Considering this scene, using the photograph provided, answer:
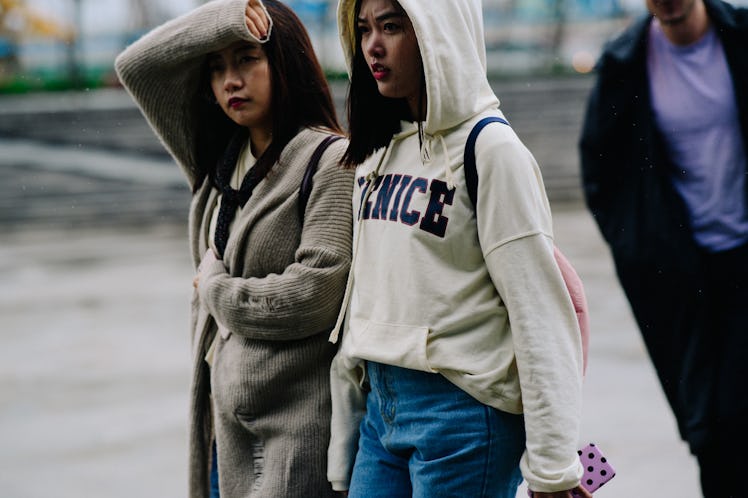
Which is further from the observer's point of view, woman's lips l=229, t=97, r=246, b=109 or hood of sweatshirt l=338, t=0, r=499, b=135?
woman's lips l=229, t=97, r=246, b=109

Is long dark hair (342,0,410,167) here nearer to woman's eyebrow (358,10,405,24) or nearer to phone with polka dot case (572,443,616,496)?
woman's eyebrow (358,10,405,24)

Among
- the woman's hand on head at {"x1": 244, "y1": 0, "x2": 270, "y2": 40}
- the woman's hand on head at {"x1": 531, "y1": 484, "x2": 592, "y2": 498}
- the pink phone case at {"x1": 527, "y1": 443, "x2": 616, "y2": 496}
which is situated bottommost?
the pink phone case at {"x1": 527, "y1": 443, "x2": 616, "y2": 496}

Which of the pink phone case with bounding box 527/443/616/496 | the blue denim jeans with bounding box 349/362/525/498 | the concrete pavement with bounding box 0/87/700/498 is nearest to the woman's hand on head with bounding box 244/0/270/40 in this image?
the blue denim jeans with bounding box 349/362/525/498

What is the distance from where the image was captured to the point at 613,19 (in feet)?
110

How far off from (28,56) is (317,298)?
26.7 meters

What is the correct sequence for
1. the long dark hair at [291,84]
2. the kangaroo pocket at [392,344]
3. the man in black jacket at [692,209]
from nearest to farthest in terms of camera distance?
the kangaroo pocket at [392,344] → the long dark hair at [291,84] → the man in black jacket at [692,209]

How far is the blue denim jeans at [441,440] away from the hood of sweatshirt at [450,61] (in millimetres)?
543

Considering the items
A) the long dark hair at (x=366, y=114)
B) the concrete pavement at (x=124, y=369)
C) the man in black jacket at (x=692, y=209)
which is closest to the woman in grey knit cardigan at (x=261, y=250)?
the long dark hair at (x=366, y=114)

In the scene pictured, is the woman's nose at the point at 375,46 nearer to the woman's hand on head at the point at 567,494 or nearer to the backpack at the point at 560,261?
the backpack at the point at 560,261

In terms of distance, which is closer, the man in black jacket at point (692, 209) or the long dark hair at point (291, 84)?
the long dark hair at point (291, 84)

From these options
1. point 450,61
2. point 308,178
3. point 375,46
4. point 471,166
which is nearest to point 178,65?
point 308,178

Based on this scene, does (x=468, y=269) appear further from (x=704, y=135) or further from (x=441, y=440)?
(x=704, y=135)

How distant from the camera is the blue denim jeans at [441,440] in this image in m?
2.19

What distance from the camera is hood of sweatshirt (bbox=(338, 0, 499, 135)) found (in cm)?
220
